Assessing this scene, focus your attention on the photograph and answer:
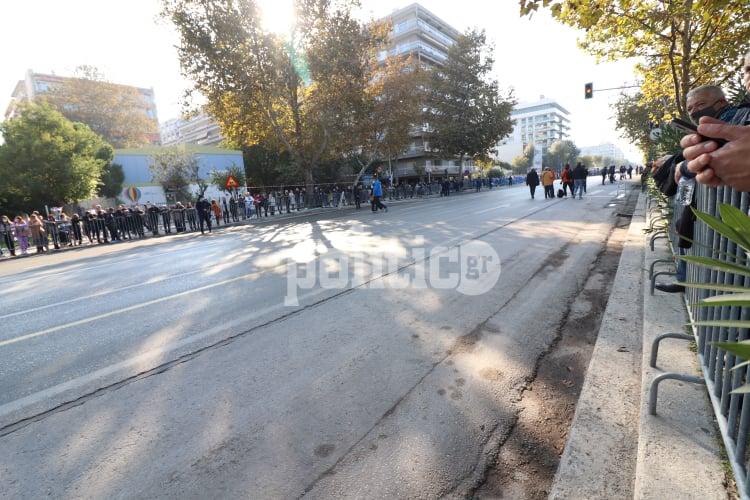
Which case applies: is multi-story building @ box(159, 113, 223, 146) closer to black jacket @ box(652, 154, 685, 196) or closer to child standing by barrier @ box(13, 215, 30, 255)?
child standing by barrier @ box(13, 215, 30, 255)

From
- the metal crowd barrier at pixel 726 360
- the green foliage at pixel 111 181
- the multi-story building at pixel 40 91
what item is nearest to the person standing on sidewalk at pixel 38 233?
the metal crowd barrier at pixel 726 360

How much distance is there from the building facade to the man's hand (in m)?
38.8

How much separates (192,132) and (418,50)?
82131mm

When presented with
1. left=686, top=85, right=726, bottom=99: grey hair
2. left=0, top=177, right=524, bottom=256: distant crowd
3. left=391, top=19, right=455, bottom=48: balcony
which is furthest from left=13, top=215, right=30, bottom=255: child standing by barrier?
left=391, top=19, right=455, bottom=48: balcony

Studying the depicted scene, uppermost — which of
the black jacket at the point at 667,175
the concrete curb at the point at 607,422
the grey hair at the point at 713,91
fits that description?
the grey hair at the point at 713,91

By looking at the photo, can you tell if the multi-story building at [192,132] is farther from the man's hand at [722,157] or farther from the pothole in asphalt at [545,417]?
the man's hand at [722,157]

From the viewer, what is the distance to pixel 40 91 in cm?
6862

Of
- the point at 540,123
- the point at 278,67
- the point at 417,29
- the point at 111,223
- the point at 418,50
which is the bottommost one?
the point at 111,223

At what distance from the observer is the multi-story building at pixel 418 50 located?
193ft

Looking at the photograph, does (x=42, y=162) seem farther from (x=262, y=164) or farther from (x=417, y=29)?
(x=417, y=29)

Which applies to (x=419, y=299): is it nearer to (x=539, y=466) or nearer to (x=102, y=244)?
(x=539, y=466)

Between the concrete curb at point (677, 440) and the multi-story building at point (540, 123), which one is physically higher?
the multi-story building at point (540, 123)

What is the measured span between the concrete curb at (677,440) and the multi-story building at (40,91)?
73944mm

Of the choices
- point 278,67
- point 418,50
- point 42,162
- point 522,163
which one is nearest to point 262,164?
point 42,162
